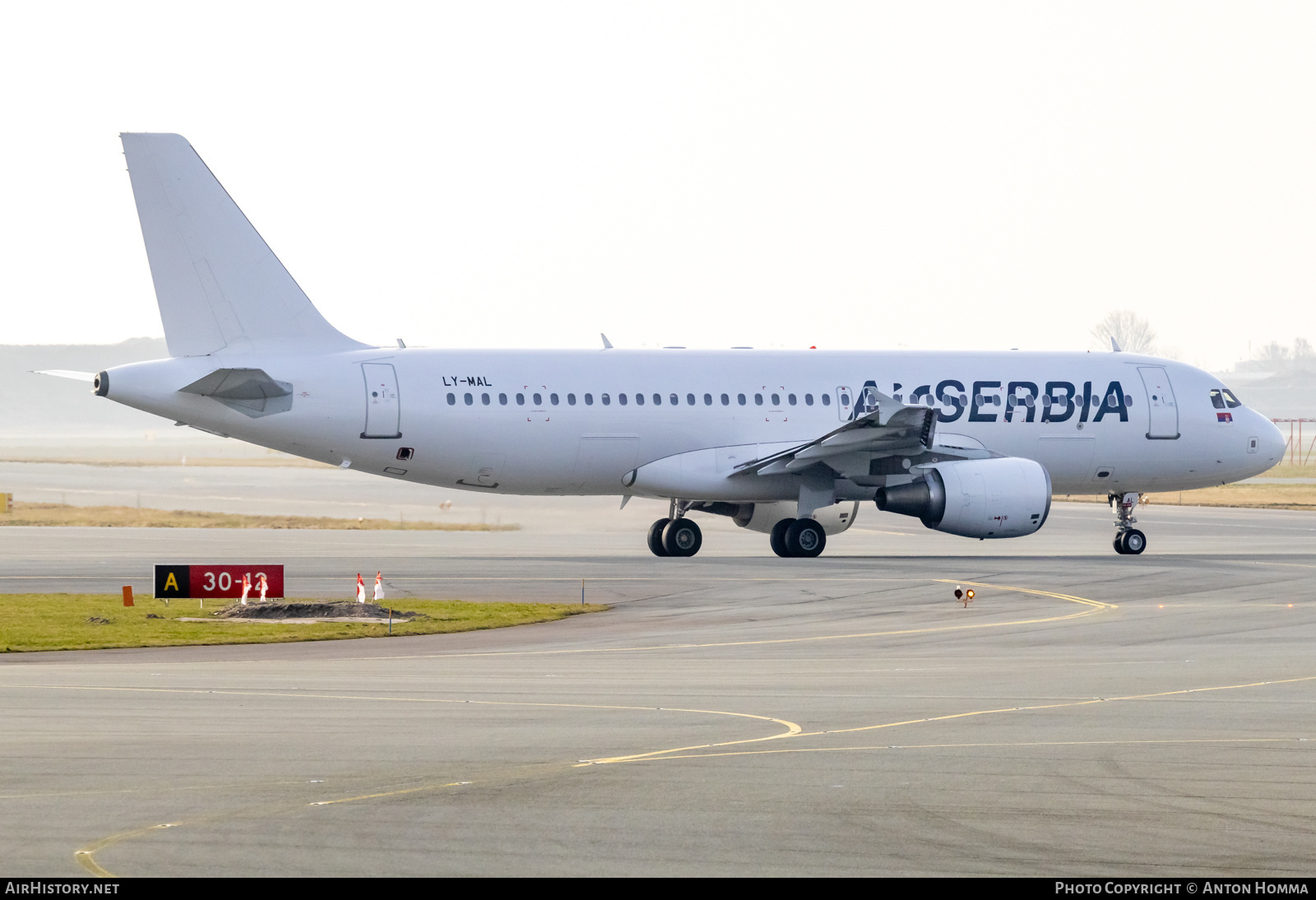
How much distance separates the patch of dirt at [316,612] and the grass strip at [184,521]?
24.0 meters

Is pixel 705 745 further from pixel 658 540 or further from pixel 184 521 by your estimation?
pixel 184 521

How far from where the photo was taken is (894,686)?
16453 millimetres

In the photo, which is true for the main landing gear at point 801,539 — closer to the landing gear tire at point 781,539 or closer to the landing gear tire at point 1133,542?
the landing gear tire at point 781,539

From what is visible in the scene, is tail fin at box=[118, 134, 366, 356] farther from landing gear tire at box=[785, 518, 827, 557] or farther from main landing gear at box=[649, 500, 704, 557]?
landing gear tire at box=[785, 518, 827, 557]

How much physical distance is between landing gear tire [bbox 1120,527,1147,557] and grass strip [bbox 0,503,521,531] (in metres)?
17.8

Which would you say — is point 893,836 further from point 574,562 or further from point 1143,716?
point 574,562

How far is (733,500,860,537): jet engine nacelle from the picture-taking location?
1494 inches

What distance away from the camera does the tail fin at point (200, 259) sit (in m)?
32.6

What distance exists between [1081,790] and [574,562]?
2412 cm

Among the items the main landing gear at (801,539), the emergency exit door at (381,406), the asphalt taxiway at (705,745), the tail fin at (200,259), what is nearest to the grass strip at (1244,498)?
the main landing gear at (801,539)

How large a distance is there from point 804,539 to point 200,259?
46.7 ft

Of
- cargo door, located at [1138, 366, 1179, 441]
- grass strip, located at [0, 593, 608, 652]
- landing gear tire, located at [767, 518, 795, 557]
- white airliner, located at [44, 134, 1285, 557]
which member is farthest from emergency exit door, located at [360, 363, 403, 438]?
cargo door, located at [1138, 366, 1179, 441]

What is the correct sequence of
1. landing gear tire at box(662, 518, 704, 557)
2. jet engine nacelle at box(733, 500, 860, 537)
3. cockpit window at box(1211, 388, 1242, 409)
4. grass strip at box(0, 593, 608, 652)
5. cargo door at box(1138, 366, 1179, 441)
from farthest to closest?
cockpit window at box(1211, 388, 1242, 409)
cargo door at box(1138, 366, 1179, 441)
jet engine nacelle at box(733, 500, 860, 537)
landing gear tire at box(662, 518, 704, 557)
grass strip at box(0, 593, 608, 652)

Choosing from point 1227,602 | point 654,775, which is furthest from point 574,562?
point 654,775
